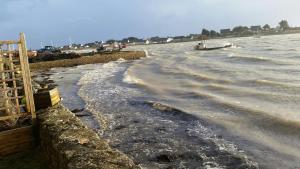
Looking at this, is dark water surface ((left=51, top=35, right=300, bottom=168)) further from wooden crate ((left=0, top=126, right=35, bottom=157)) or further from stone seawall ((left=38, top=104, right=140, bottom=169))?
wooden crate ((left=0, top=126, right=35, bottom=157))

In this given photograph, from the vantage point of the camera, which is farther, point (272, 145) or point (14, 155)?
point (272, 145)

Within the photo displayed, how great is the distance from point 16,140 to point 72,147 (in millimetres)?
3096

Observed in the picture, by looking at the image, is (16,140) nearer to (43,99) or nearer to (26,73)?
(26,73)

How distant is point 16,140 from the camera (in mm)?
9227

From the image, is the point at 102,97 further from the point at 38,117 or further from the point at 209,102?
the point at 38,117

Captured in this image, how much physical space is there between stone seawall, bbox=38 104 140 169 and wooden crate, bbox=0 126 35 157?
1.13 feet

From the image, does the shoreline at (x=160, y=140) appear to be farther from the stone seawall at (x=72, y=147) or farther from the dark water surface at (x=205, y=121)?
the stone seawall at (x=72, y=147)

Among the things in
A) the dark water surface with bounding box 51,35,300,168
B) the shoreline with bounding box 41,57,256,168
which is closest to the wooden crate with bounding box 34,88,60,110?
the shoreline with bounding box 41,57,256,168

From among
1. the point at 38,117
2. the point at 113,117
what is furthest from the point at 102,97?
the point at 38,117

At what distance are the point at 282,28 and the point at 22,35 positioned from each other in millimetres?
205660

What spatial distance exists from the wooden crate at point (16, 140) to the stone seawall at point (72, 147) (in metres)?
0.34

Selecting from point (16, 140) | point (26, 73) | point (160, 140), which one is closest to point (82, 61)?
point (160, 140)

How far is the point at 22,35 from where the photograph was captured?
9.25 meters

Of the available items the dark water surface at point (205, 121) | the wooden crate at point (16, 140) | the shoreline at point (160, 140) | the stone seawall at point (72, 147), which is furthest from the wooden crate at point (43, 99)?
the dark water surface at point (205, 121)
